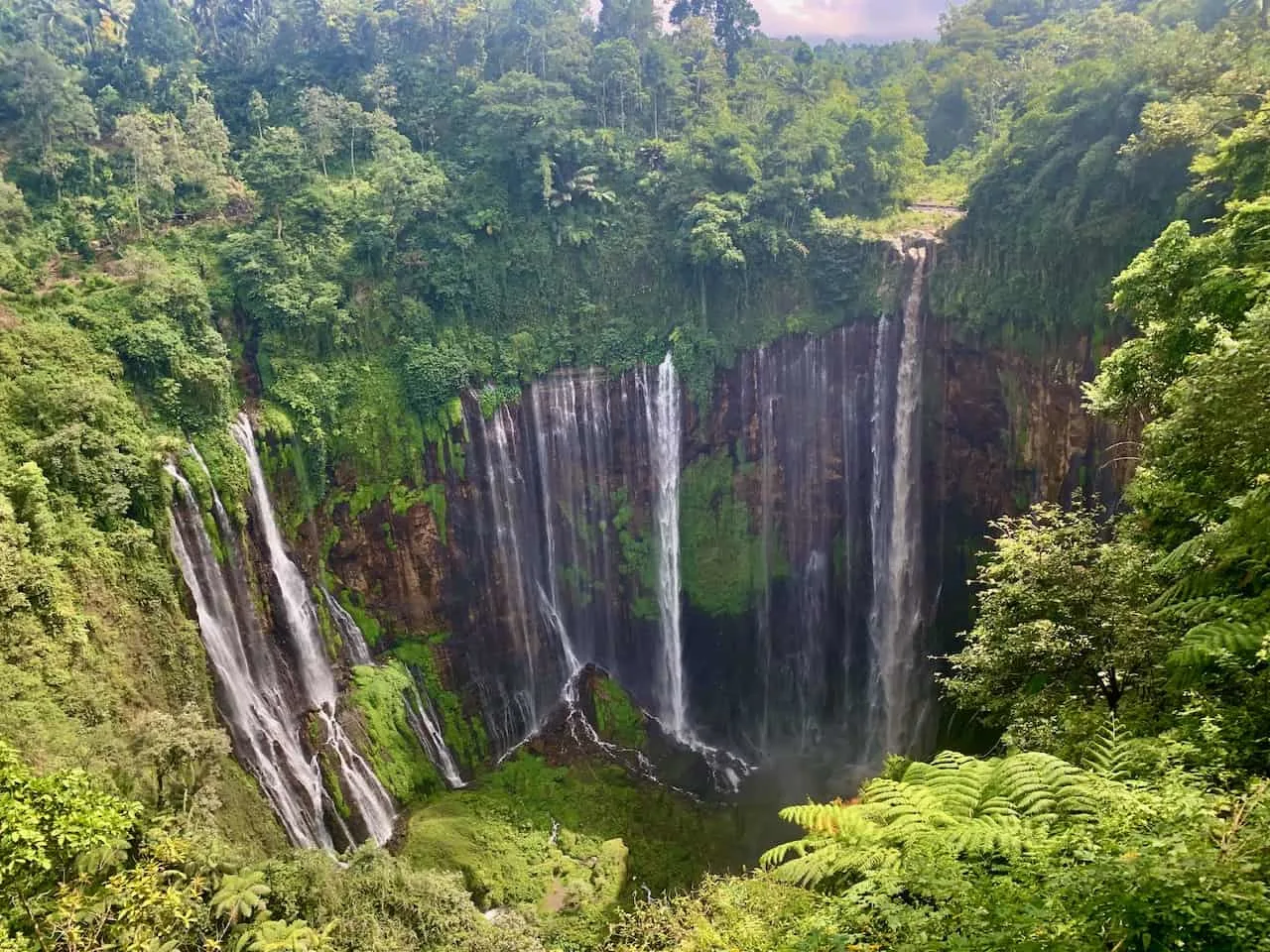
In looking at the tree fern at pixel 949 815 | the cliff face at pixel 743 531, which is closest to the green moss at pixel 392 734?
the cliff face at pixel 743 531

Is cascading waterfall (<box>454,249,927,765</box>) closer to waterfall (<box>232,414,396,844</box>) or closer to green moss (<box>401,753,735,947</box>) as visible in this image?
green moss (<box>401,753,735,947</box>)

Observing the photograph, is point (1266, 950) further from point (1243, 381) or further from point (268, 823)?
point (268, 823)

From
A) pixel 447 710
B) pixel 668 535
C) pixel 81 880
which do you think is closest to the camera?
pixel 81 880

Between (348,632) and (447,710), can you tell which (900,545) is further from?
(348,632)

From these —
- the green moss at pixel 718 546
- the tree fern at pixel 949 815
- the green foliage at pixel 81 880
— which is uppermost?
the tree fern at pixel 949 815

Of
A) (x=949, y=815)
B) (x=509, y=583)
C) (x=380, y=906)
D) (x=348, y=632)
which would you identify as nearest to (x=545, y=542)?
(x=509, y=583)

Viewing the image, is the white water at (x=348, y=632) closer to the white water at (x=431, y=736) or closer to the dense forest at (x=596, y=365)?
the dense forest at (x=596, y=365)
